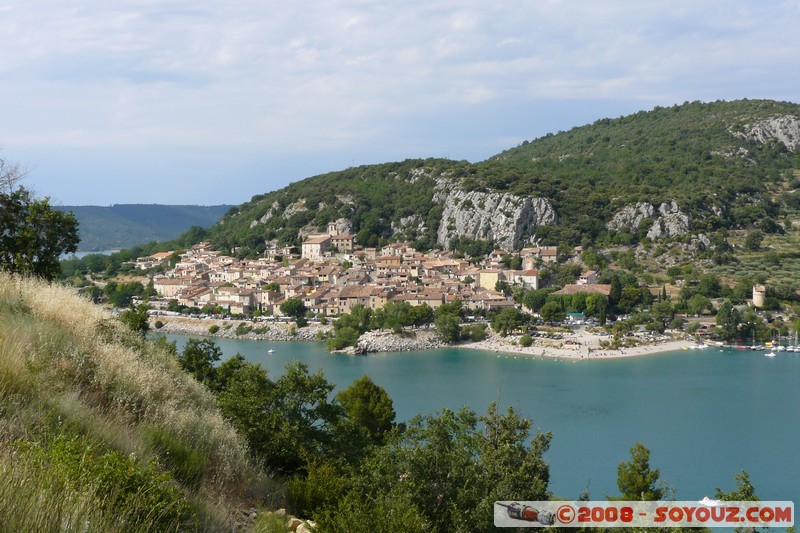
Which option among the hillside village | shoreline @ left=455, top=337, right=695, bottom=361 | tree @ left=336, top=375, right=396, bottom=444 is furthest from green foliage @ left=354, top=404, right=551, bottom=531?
the hillside village

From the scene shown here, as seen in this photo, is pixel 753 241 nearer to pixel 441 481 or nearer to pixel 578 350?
pixel 578 350

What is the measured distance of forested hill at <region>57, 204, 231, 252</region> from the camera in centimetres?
7256

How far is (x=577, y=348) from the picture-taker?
1920 cm

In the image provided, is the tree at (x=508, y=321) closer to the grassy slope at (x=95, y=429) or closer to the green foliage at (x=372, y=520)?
the grassy slope at (x=95, y=429)

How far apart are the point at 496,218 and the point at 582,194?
5.09 meters

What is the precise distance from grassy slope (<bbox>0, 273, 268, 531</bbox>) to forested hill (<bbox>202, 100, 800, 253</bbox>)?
2818 cm

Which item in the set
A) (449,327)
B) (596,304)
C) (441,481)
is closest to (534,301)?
(596,304)

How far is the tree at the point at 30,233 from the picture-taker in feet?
15.0

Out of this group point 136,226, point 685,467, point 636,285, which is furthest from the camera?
point 136,226

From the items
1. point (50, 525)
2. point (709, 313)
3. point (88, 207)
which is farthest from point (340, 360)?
point (88, 207)

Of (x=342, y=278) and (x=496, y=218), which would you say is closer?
(x=342, y=278)

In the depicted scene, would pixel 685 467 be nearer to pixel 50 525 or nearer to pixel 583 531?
pixel 583 531

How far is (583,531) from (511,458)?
1.81ft

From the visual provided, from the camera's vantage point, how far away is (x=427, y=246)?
107ft
